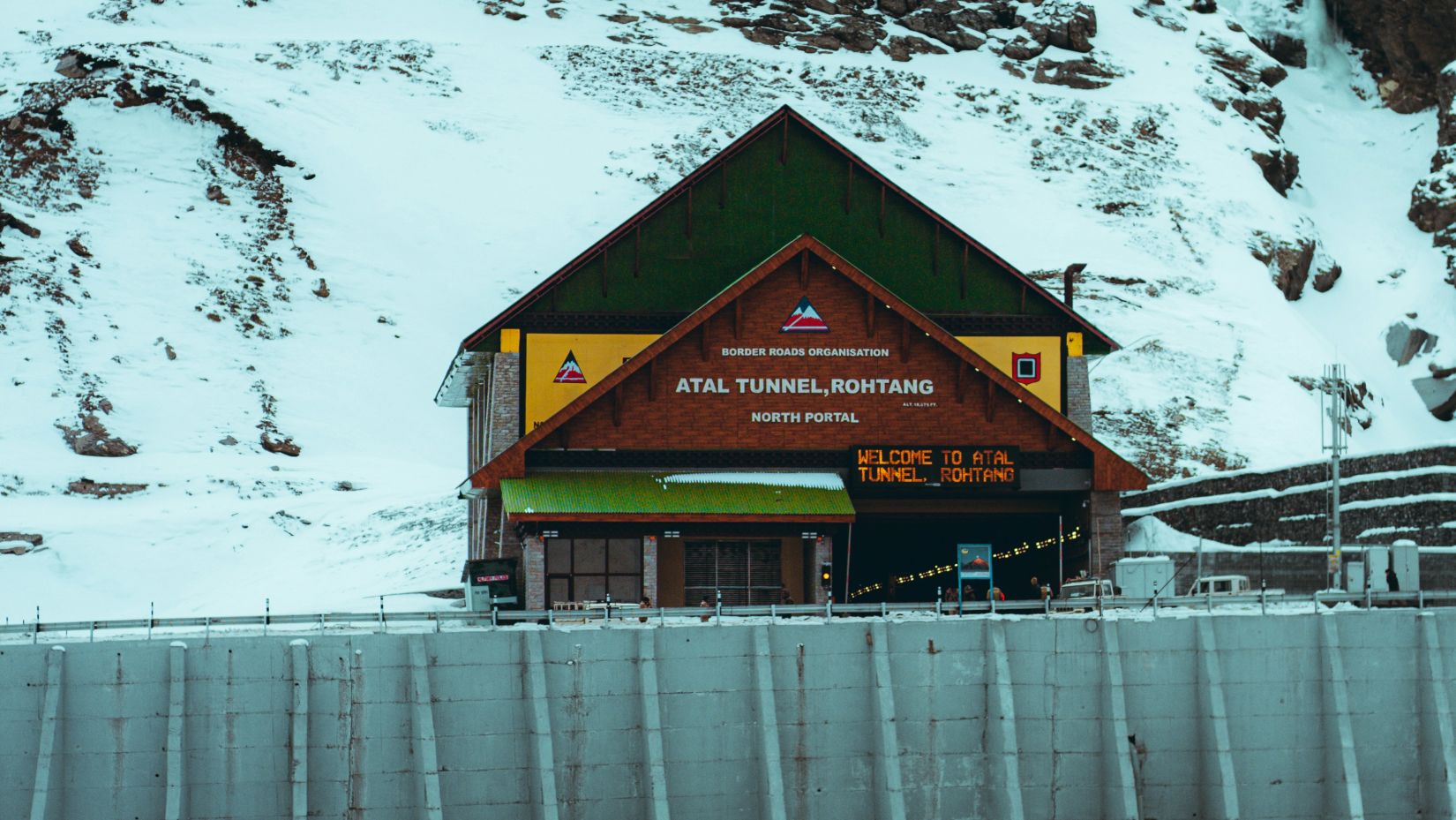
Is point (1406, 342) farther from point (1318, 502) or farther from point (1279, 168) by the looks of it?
point (1318, 502)

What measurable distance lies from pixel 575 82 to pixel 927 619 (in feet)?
350

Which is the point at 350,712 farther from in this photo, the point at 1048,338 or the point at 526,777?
the point at 1048,338

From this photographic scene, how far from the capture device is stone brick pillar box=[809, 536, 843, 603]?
5178 centimetres

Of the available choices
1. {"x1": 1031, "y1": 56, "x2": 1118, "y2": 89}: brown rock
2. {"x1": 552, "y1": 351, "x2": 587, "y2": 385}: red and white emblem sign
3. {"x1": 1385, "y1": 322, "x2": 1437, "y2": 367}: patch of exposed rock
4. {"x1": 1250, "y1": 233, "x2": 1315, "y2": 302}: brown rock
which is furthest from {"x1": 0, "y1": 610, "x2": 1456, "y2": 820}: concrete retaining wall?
{"x1": 1031, "y1": 56, "x2": 1118, "y2": 89}: brown rock

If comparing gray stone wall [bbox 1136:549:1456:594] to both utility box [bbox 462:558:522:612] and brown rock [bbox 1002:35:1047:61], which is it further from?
brown rock [bbox 1002:35:1047:61]

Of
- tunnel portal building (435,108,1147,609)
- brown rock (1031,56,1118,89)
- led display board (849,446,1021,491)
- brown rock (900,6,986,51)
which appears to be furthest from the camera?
brown rock (900,6,986,51)

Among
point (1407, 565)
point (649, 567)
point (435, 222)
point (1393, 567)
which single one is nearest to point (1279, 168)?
point (435, 222)

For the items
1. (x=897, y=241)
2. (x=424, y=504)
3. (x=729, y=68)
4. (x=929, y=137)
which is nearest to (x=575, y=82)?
(x=729, y=68)

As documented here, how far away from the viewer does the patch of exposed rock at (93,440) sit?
91.5m

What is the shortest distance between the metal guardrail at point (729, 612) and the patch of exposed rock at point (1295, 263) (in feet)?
252

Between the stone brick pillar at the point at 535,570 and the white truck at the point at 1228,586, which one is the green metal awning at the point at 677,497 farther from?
the white truck at the point at 1228,586

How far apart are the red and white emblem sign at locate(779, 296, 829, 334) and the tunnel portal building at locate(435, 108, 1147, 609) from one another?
0.05 meters

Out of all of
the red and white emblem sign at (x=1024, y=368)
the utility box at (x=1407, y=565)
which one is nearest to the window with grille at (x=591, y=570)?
the red and white emblem sign at (x=1024, y=368)

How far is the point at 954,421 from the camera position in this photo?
2158 inches
